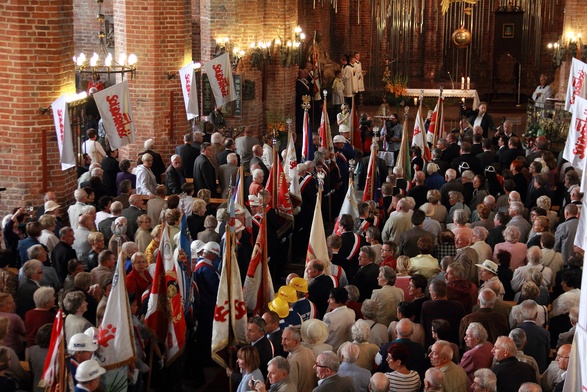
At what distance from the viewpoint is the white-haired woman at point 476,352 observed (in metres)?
9.48

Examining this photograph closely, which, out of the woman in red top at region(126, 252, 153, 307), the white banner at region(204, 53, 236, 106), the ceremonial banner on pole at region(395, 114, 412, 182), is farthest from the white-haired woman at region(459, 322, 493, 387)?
the white banner at region(204, 53, 236, 106)

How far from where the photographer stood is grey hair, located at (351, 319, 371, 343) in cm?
963

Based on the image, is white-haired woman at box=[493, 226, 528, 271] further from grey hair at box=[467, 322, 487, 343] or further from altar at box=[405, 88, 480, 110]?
altar at box=[405, 88, 480, 110]

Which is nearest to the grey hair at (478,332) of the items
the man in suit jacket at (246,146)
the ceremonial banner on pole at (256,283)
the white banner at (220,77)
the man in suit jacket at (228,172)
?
the ceremonial banner on pole at (256,283)

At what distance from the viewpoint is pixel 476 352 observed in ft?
31.2

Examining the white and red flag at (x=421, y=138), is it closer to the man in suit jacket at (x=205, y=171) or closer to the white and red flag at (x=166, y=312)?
the man in suit jacket at (x=205, y=171)

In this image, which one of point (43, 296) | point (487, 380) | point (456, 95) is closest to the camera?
point (487, 380)

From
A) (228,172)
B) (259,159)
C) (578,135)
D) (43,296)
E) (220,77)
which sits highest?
(220,77)

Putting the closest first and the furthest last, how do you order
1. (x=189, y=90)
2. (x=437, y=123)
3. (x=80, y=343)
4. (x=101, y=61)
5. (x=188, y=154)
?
(x=80, y=343), (x=101, y=61), (x=188, y=154), (x=189, y=90), (x=437, y=123)

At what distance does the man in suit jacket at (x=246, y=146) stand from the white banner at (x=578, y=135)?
19.8 feet

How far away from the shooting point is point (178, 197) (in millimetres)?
13695

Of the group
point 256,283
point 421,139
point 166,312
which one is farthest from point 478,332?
point 421,139

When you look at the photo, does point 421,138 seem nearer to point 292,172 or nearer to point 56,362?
point 292,172

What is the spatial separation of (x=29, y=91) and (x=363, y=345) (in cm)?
698
